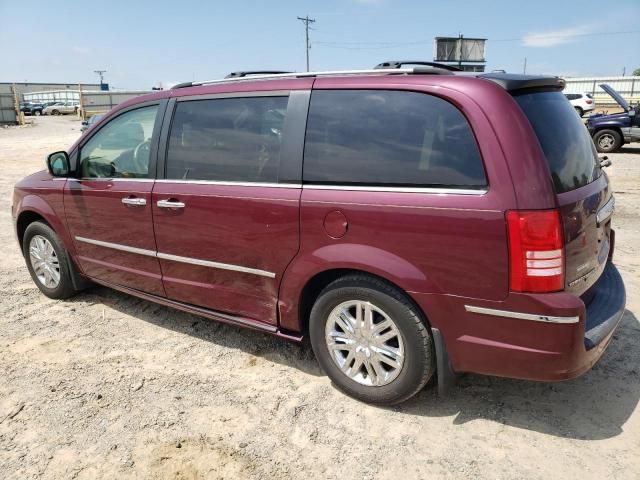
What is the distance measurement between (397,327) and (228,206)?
128cm

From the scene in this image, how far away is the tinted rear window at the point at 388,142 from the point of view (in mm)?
2512

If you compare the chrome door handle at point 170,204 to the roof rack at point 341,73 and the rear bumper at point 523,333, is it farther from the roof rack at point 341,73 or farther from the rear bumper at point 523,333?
the rear bumper at point 523,333

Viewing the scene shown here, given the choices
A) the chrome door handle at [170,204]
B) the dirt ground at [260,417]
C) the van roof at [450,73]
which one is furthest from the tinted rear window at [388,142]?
the dirt ground at [260,417]

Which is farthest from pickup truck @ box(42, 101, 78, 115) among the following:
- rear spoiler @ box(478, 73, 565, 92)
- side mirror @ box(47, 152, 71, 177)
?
rear spoiler @ box(478, 73, 565, 92)

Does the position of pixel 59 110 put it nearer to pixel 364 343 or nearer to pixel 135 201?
pixel 135 201

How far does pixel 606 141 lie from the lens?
Result: 51.6 feet

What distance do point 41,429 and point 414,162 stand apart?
2490 mm

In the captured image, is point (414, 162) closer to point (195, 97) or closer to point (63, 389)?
point (195, 97)

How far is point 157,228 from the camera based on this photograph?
366 centimetres

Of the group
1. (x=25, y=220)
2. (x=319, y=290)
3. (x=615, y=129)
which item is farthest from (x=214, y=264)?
(x=615, y=129)

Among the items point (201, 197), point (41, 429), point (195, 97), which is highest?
point (195, 97)

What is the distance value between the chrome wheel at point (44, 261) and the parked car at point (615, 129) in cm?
1472

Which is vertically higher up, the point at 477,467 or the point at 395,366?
the point at 395,366

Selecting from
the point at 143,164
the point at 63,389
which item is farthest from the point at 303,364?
the point at 143,164
